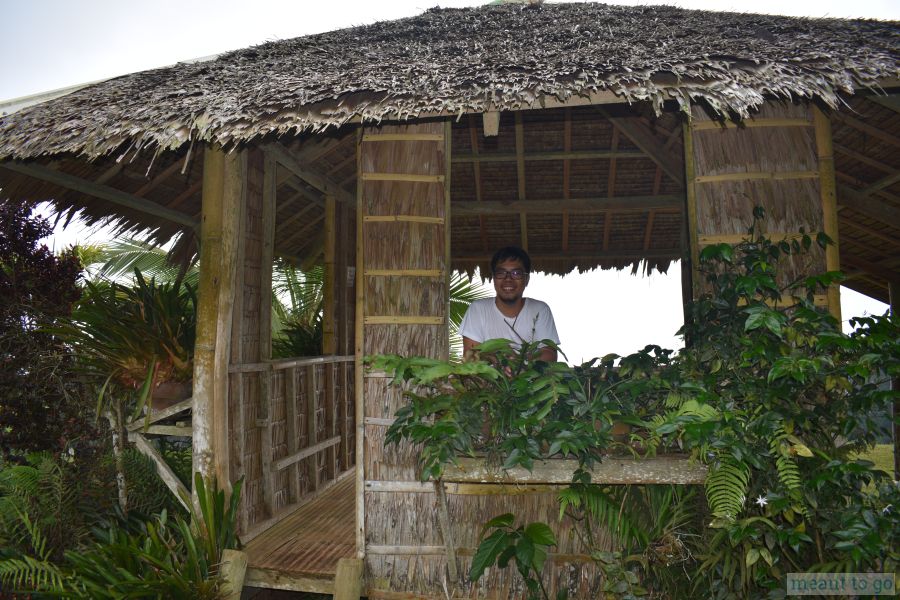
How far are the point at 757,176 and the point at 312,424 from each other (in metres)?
3.34

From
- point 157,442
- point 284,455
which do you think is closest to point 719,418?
point 284,455

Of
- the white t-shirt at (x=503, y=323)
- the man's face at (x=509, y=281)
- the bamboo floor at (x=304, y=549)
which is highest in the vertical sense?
the man's face at (x=509, y=281)

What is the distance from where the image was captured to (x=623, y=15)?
468cm

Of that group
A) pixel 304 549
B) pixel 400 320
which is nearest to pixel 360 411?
pixel 400 320

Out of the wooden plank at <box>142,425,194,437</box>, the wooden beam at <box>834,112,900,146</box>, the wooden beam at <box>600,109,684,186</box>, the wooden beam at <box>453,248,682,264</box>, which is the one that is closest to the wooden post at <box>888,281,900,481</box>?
the wooden beam at <box>453,248,682,264</box>

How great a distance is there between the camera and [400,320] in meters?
3.53

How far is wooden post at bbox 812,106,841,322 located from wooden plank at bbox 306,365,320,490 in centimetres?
338

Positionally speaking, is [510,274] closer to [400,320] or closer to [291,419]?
[400,320]

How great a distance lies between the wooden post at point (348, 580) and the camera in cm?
325

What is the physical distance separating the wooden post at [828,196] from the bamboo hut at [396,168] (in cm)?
1

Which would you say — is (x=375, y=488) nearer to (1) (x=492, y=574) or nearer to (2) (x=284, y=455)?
(1) (x=492, y=574)

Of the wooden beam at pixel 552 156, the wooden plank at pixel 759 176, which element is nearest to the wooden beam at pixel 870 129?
the wooden plank at pixel 759 176

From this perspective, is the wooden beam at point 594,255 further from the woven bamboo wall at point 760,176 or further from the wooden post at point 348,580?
the wooden post at point 348,580

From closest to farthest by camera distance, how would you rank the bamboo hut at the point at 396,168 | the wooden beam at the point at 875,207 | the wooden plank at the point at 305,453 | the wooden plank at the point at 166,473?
1. the bamboo hut at the point at 396,168
2. the wooden plank at the point at 166,473
3. the wooden plank at the point at 305,453
4. the wooden beam at the point at 875,207
